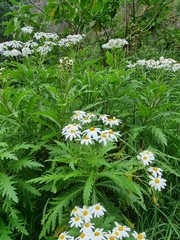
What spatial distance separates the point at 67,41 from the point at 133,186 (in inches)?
91.9

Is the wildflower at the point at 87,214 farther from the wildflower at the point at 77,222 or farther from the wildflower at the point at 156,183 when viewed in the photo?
the wildflower at the point at 156,183

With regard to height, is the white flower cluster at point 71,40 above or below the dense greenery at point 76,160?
above

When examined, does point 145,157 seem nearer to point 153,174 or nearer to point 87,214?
point 153,174

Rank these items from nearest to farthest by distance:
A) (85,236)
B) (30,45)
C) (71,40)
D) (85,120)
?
(85,236) → (85,120) → (30,45) → (71,40)

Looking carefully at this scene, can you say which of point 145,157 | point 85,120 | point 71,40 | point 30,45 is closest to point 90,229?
point 145,157

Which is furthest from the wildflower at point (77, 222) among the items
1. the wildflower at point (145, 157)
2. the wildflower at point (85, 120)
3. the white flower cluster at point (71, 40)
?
the white flower cluster at point (71, 40)

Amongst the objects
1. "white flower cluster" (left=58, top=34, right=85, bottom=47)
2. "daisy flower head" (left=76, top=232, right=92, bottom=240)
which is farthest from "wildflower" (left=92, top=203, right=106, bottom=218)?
"white flower cluster" (left=58, top=34, right=85, bottom=47)

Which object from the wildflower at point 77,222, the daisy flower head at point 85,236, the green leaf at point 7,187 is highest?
the green leaf at point 7,187

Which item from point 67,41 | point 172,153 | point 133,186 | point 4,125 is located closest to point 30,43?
point 67,41

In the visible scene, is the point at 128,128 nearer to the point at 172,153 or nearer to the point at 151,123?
the point at 151,123

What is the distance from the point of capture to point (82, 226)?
1.36 metres

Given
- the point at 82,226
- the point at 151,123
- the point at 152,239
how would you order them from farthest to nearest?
the point at 151,123
the point at 152,239
the point at 82,226

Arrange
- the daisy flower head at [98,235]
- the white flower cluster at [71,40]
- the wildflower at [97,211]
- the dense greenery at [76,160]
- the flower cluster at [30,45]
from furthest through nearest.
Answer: the white flower cluster at [71,40]
the flower cluster at [30,45]
the dense greenery at [76,160]
the wildflower at [97,211]
the daisy flower head at [98,235]

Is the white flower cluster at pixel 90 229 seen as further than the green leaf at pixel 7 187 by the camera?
No
